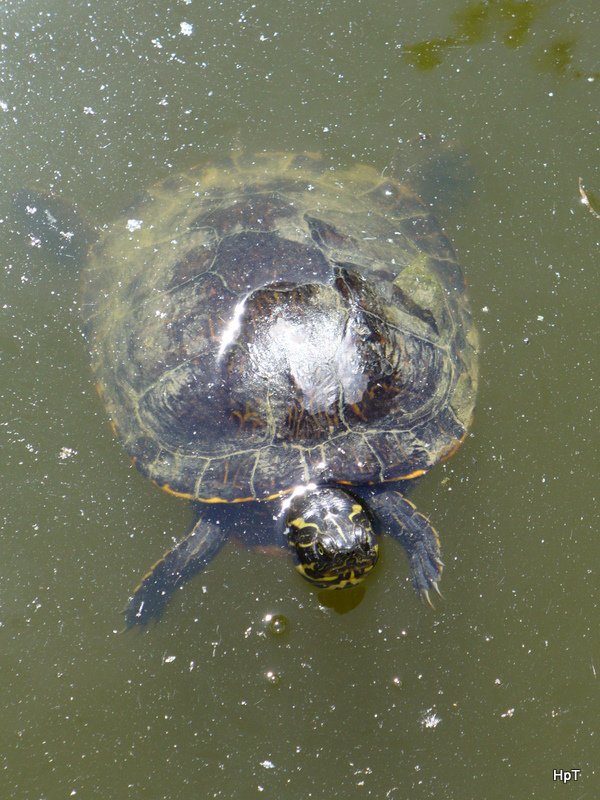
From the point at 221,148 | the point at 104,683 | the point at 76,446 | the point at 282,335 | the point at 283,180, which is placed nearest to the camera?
the point at 282,335

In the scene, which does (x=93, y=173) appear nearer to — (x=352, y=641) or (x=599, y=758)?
(x=352, y=641)

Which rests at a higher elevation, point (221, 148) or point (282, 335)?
point (221, 148)

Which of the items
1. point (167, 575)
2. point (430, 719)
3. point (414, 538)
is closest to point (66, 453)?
point (167, 575)

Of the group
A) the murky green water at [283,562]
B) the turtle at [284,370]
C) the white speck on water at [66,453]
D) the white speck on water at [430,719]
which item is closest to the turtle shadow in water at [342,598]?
the murky green water at [283,562]

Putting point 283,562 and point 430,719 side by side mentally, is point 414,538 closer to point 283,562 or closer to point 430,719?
point 283,562

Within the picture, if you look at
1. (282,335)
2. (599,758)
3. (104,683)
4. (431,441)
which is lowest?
(599,758)

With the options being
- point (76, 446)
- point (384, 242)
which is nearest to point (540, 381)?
point (384, 242)
